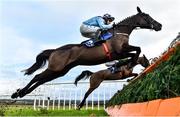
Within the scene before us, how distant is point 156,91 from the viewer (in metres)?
4.96

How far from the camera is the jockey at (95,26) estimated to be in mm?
9695

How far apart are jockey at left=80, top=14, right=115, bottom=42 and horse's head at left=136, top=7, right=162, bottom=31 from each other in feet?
2.58

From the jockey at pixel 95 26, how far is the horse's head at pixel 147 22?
788 mm

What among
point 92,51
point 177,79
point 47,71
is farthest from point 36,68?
point 177,79

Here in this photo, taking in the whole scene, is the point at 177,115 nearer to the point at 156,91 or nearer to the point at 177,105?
the point at 177,105

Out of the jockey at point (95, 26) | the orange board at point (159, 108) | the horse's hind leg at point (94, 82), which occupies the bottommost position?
the orange board at point (159, 108)

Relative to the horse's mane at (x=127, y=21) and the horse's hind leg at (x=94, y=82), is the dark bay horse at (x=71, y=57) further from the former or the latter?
the horse's hind leg at (x=94, y=82)

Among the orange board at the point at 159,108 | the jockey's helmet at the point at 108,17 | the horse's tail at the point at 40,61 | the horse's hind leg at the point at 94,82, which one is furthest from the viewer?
the horse's hind leg at the point at 94,82

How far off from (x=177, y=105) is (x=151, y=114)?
3.65ft

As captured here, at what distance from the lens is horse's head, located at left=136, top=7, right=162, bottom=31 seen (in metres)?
10.3

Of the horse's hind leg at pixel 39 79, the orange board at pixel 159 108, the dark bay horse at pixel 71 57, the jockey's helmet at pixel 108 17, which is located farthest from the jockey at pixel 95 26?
the orange board at pixel 159 108

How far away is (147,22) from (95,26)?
1.30 m

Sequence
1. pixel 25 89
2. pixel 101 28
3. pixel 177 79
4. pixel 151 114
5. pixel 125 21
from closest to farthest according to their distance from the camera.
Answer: pixel 177 79
pixel 151 114
pixel 25 89
pixel 101 28
pixel 125 21

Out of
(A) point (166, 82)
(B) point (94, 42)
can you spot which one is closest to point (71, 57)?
(B) point (94, 42)
